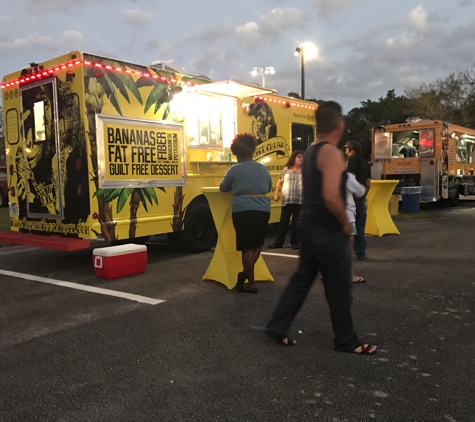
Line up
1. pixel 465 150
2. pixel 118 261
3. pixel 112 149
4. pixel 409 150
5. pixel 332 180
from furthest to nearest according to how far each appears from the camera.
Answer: pixel 465 150 < pixel 409 150 < pixel 112 149 < pixel 118 261 < pixel 332 180

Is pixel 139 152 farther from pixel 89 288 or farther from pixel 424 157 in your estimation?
pixel 424 157

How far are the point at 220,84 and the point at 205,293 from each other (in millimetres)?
3843

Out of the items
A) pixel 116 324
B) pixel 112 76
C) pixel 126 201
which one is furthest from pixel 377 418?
pixel 112 76

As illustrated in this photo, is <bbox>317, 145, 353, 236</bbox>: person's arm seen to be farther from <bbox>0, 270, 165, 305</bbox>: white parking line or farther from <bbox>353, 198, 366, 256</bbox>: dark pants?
<bbox>353, 198, 366, 256</bbox>: dark pants

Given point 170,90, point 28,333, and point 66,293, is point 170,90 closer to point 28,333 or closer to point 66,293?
point 66,293

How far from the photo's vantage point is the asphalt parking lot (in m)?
2.92

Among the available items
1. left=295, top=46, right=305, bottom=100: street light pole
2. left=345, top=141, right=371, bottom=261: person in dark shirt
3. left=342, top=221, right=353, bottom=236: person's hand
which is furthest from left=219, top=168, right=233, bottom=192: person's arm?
left=295, top=46, right=305, bottom=100: street light pole

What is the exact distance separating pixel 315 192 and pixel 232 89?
505 cm

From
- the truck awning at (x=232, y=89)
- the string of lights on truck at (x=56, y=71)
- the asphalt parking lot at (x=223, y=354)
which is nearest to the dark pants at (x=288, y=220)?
the asphalt parking lot at (x=223, y=354)

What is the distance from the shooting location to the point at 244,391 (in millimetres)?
3123

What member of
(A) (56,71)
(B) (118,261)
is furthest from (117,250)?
(A) (56,71)

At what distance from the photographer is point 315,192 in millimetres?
3518

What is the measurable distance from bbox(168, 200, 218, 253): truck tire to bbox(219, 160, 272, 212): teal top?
2.66m

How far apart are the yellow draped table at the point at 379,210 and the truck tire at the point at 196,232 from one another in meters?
3.46
